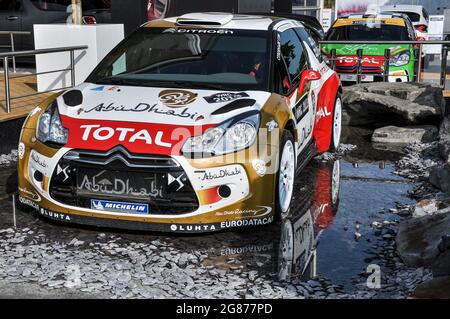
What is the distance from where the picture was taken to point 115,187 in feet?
16.8

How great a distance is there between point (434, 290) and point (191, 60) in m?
3.38

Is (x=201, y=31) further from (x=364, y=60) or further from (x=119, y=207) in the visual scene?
(x=364, y=60)

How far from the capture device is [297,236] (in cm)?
542

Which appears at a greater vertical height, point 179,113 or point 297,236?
point 179,113

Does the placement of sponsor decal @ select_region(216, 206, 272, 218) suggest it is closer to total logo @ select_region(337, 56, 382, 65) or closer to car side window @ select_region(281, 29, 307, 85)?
car side window @ select_region(281, 29, 307, 85)

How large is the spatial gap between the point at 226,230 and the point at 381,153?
167 inches

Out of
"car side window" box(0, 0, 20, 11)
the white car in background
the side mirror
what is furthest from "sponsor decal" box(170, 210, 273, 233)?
the white car in background

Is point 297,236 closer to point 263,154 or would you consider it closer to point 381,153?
point 263,154

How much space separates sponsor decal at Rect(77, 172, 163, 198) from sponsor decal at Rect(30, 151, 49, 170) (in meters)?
0.34

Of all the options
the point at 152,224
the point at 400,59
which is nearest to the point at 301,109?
the point at 152,224

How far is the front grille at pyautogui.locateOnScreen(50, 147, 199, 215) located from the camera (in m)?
5.01

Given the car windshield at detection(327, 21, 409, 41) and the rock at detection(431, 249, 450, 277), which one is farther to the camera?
the car windshield at detection(327, 21, 409, 41)

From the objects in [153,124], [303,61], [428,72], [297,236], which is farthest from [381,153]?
[428,72]

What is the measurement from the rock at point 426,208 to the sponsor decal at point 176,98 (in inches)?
83.1
